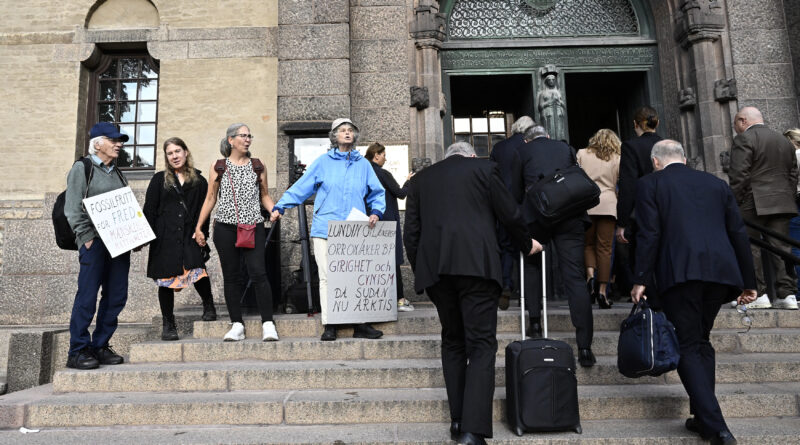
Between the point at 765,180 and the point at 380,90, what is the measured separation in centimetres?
496

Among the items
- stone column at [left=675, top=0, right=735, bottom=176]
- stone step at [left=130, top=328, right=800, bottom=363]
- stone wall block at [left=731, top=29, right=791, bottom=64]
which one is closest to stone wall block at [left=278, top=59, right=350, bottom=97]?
stone step at [left=130, top=328, right=800, bottom=363]

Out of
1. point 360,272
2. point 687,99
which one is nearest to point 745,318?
point 360,272

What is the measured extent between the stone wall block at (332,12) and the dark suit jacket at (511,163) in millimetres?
3481

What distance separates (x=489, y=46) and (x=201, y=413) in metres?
7.01

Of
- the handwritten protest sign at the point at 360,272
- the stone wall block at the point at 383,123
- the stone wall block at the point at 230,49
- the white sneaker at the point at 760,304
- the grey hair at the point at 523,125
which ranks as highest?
the stone wall block at the point at 230,49

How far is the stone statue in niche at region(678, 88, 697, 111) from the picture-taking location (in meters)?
8.01

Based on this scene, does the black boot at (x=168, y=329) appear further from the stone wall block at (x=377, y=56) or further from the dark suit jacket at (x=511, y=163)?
the stone wall block at (x=377, y=56)

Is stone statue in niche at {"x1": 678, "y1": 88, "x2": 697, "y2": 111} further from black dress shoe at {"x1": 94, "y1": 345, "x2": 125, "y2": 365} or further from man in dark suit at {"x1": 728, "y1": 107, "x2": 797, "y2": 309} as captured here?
black dress shoe at {"x1": 94, "y1": 345, "x2": 125, "y2": 365}

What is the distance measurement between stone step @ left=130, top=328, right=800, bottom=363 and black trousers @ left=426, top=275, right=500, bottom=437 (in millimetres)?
1286

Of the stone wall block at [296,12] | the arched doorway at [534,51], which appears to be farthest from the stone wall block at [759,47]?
the stone wall block at [296,12]

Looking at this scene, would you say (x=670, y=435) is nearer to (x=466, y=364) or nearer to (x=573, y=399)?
(x=573, y=399)

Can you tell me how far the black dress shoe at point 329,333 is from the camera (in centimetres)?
484

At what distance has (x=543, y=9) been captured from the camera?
352 inches

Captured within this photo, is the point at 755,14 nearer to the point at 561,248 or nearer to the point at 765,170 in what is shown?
the point at 765,170
